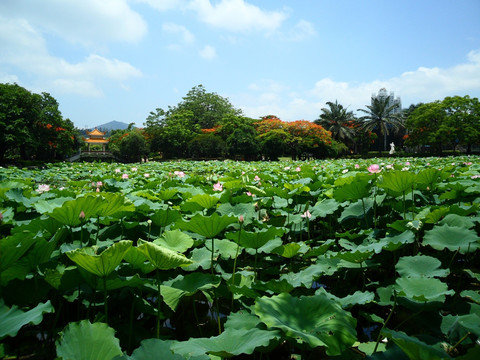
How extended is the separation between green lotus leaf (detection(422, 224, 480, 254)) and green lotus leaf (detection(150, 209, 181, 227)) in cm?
135

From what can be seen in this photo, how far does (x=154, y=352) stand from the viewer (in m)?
0.73

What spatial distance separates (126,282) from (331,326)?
0.68 m

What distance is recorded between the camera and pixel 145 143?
92.6 feet

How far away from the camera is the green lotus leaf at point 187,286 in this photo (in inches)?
42.9

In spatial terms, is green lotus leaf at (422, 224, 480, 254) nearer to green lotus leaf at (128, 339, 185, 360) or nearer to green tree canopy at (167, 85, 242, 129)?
green lotus leaf at (128, 339, 185, 360)

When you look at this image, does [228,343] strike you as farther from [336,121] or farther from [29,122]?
[336,121]

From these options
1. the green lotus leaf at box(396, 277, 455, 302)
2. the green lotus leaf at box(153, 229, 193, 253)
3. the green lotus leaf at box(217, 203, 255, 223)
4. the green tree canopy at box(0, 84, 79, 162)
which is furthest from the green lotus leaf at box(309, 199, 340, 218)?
the green tree canopy at box(0, 84, 79, 162)

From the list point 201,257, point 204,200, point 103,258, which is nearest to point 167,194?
point 204,200

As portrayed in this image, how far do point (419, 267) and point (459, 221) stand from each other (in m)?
0.54

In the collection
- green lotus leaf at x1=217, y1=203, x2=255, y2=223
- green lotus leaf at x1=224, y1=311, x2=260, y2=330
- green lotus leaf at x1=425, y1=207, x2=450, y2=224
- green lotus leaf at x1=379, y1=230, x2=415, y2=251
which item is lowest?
green lotus leaf at x1=224, y1=311, x2=260, y2=330

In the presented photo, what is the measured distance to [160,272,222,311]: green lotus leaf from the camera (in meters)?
1.09

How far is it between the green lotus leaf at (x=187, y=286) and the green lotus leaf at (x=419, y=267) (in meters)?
0.82

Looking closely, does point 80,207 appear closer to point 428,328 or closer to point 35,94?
point 428,328

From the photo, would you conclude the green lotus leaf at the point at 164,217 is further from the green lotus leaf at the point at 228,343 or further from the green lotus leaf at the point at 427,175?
the green lotus leaf at the point at 427,175
